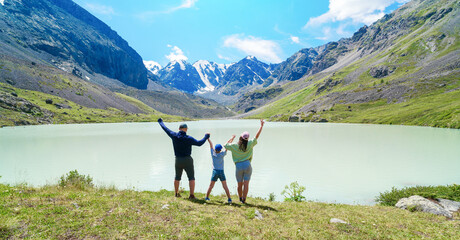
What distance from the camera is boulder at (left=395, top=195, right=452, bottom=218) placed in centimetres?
1140

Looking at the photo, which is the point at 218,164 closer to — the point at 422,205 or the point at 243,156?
the point at 243,156

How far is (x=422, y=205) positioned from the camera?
12.2 m

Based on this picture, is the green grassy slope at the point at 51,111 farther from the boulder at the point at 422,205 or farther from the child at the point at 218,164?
the boulder at the point at 422,205

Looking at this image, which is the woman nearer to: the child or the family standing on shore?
the family standing on shore

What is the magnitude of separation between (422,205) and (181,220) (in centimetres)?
1223

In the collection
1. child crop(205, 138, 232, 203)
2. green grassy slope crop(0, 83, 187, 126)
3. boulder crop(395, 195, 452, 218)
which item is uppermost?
green grassy slope crop(0, 83, 187, 126)

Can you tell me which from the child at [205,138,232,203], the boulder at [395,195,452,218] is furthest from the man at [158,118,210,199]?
the boulder at [395,195,452,218]

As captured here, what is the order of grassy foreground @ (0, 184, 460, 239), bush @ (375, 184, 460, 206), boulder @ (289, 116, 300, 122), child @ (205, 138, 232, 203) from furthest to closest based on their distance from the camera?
boulder @ (289, 116, 300, 122) → bush @ (375, 184, 460, 206) → child @ (205, 138, 232, 203) → grassy foreground @ (0, 184, 460, 239)

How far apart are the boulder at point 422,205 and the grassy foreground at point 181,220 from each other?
909 mm

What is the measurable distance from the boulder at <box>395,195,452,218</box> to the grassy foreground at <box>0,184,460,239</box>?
909 millimetres

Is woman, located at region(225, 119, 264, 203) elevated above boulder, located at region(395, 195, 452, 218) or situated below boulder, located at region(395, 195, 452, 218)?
above

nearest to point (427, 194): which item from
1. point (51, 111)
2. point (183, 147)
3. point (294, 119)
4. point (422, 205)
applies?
point (422, 205)

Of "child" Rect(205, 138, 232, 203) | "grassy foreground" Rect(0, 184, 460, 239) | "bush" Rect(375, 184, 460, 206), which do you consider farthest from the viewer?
"bush" Rect(375, 184, 460, 206)

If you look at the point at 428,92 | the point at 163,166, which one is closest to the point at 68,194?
the point at 163,166
